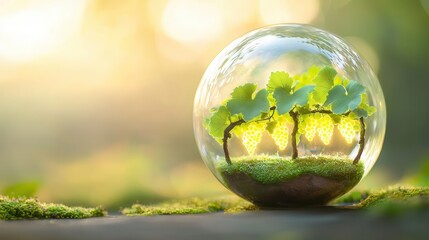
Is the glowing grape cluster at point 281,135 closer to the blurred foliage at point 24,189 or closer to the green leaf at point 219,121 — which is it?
the green leaf at point 219,121

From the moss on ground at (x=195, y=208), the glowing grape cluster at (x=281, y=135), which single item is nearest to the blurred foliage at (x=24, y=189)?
the moss on ground at (x=195, y=208)

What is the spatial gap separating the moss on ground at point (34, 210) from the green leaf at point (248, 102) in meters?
0.88

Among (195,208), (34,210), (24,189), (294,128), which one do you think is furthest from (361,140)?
(24,189)

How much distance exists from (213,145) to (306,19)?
4244 millimetres

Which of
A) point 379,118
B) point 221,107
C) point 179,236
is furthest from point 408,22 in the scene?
point 179,236

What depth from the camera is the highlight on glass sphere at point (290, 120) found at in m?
2.73

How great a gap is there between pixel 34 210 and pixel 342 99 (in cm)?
151

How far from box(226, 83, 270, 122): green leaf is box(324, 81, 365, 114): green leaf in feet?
0.96

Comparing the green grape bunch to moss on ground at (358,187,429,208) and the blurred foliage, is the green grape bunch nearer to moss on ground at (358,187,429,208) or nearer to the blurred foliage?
moss on ground at (358,187,429,208)

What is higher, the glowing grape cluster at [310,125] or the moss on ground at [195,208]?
the glowing grape cluster at [310,125]

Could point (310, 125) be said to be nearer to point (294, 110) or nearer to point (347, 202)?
point (294, 110)

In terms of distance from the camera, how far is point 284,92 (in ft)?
8.89

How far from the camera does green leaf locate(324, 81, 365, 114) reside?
2684 millimetres

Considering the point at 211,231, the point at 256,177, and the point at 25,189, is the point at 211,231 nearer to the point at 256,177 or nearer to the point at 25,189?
the point at 256,177
